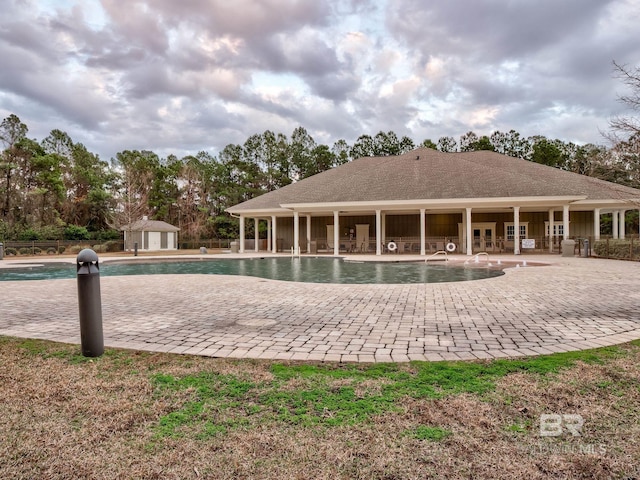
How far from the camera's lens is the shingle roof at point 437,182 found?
22922 millimetres

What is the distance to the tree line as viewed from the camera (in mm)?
33906

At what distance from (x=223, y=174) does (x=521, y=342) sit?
4628 cm

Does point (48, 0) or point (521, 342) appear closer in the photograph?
point (521, 342)

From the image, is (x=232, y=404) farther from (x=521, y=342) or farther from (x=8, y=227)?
(x=8, y=227)

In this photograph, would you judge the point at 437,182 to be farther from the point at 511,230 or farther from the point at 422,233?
the point at 511,230

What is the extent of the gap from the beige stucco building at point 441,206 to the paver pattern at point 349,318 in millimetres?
14053

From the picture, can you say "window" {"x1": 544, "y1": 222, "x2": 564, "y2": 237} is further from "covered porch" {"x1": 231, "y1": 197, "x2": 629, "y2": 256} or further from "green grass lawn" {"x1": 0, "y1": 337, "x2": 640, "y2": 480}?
"green grass lawn" {"x1": 0, "y1": 337, "x2": 640, "y2": 480}

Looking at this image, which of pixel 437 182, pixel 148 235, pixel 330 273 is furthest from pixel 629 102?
pixel 148 235

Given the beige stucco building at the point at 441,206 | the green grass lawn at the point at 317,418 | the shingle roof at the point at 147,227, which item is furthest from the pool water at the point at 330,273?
the shingle roof at the point at 147,227

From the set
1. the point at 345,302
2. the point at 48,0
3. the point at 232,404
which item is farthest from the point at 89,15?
the point at 232,404

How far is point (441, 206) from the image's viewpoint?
77.2ft

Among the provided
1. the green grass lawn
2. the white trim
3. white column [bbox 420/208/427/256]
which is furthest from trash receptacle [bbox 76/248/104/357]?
white column [bbox 420/208/427/256]

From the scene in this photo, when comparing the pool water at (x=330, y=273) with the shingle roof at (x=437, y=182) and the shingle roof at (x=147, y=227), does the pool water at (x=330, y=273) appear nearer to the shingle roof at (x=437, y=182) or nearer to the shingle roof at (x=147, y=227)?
the shingle roof at (x=437, y=182)

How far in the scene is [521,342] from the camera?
14.0ft
